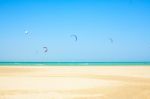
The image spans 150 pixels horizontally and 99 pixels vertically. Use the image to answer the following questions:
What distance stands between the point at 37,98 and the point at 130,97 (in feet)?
12.7

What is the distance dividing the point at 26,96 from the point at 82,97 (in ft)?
7.88

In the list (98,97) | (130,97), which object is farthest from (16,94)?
(130,97)

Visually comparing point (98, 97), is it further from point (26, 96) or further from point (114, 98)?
point (26, 96)

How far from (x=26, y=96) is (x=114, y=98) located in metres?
3.74

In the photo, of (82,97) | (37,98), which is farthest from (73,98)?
(37,98)

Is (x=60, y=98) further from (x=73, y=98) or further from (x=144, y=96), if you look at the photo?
(x=144, y=96)

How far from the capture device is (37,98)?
1158 centimetres

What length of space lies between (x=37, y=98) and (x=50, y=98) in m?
0.53

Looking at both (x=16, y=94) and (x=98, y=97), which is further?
(x=16, y=94)

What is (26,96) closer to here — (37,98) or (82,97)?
(37,98)

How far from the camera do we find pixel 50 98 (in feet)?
38.3

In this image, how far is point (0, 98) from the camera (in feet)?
37.6

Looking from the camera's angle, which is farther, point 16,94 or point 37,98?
point 16,94

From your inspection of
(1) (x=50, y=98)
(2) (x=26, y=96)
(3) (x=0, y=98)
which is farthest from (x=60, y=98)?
(3) (x=0, y=98)
